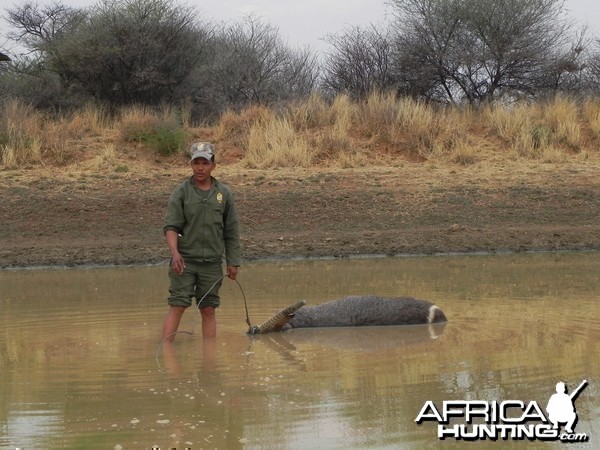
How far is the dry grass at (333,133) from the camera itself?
67.4ft

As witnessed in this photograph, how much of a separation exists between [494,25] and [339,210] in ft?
41.2

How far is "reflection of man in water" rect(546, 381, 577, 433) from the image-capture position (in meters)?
5.99

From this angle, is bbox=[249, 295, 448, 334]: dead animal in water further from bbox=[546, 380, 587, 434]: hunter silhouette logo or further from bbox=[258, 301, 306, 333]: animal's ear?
bbox=[546, 380, 587, 434]: hunter silhouette logo

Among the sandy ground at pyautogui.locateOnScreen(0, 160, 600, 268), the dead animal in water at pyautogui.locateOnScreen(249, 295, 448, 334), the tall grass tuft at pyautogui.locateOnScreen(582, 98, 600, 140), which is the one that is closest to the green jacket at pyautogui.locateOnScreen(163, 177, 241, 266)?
the dead animal in water at pyautogui.locateOnScreen(249, 295, 448, 334)

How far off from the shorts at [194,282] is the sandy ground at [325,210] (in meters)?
6.38

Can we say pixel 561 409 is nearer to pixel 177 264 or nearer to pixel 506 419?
pixel 506 419

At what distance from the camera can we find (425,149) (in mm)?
21172

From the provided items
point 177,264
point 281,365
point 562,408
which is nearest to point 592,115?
point 177,264

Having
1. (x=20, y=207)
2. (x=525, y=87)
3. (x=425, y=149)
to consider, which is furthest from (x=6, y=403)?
(x=525, y=87)

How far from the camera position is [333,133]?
2141cm

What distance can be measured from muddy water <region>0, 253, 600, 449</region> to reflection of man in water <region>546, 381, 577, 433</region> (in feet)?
0.26

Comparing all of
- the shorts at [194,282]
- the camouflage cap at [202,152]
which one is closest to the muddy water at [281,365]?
the shorts at [194,282]

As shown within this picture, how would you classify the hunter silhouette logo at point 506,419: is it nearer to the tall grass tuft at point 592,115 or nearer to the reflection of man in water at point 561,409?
the reflection of man in water at point 561,409

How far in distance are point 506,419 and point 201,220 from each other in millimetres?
3477
